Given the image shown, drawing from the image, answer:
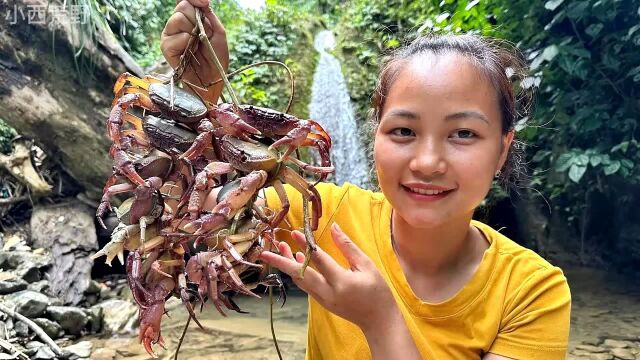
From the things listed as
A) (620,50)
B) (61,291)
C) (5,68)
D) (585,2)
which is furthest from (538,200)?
(5,68)

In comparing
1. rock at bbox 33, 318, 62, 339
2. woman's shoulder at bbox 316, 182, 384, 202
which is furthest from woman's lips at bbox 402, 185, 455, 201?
rock at bbox 33, 318, 62, 339

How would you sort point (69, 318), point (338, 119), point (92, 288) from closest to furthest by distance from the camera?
point (69, 318)
point (92, 288)
point (338, 119)

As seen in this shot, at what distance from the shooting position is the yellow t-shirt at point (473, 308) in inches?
46.1

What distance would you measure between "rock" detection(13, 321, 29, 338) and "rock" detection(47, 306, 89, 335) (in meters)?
0.26

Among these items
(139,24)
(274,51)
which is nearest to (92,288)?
(274,51)

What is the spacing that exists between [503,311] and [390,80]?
0.63 m

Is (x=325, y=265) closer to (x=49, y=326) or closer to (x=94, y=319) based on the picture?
(x=49, y=326)

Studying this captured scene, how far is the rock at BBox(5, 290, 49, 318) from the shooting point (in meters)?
3.45

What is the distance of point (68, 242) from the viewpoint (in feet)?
14.5

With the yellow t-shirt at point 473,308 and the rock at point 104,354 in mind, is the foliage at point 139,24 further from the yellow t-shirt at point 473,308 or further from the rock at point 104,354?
the yellow t-shirt at point 473,308

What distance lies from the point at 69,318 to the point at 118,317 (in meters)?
0.37

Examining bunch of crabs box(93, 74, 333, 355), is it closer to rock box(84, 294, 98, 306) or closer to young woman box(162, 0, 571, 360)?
young woman box(162, 0, 571, 360)

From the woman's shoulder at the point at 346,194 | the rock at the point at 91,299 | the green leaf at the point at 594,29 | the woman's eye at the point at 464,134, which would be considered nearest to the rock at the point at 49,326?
the rock at the point at 91,299

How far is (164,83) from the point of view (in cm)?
92
